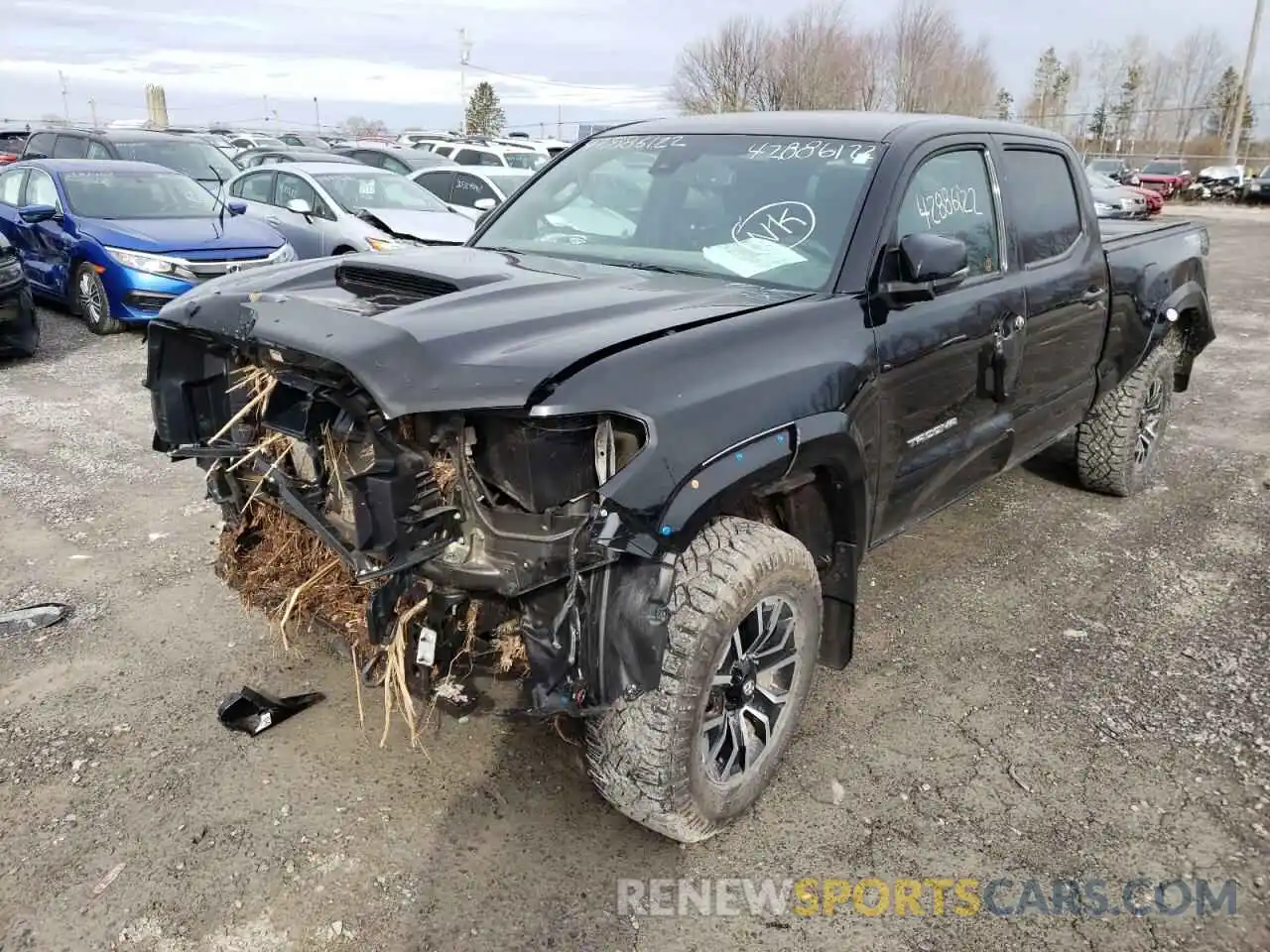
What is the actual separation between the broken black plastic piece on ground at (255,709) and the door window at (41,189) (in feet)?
26.4

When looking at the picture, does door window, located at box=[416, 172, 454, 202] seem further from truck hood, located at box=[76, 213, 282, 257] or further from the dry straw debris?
the dry straw debris

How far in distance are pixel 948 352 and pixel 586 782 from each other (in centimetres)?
187

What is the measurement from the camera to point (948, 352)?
11.1 ft

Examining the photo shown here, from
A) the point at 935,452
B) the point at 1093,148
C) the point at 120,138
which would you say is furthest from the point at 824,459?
the point at 1093,148

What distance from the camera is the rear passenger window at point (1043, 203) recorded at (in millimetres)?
4027

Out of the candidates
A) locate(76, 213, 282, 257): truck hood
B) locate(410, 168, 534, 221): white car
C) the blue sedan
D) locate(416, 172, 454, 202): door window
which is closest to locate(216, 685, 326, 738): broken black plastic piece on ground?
the blue sedan

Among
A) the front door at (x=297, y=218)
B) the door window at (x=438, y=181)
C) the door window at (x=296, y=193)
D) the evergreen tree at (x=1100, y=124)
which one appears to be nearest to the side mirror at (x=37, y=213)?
the front door at (x=297, y=218)

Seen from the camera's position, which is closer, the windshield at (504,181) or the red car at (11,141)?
the windshield at (504,181)

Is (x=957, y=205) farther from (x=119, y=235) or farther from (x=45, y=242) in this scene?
(x=45, y=242)

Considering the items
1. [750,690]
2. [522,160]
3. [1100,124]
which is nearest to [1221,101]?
[1100,124]

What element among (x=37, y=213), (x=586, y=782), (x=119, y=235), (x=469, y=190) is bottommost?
(x=586, y=782)

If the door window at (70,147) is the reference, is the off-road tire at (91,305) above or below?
below

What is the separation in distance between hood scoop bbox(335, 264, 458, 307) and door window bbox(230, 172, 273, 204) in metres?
9.43

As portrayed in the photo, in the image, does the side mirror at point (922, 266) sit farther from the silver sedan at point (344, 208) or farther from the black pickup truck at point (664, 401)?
the silver sedan at point (344, 208)
